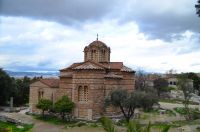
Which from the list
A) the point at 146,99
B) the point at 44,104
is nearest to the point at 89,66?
the point at 44,104

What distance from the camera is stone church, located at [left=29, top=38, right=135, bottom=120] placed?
35406mm

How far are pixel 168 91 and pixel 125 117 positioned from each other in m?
43.7

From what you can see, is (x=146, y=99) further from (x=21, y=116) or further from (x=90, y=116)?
(x=21, y=116)

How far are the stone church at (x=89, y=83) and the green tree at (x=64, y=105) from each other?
0.71m

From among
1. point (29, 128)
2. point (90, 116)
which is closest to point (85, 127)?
point (90, 116)

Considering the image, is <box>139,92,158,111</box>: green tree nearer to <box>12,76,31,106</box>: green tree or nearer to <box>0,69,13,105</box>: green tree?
<box>0,69,13,105</box>: green tree

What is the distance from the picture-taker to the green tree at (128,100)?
3341 centimetres

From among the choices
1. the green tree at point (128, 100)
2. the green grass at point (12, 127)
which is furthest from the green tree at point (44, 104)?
the green tree at point (128, 100)

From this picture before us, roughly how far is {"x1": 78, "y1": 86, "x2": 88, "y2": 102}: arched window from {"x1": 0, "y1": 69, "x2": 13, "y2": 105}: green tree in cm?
1180

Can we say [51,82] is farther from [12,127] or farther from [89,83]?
[12,127]

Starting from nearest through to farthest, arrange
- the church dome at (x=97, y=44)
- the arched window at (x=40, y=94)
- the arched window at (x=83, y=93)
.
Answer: the arched window at (x=83, y=93)
the church dome at (x=97, y=44)
the arched window at (x=40, y=94)

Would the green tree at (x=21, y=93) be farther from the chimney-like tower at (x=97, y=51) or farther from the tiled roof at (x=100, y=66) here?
the chimney-like tower at (x=97, y=51)

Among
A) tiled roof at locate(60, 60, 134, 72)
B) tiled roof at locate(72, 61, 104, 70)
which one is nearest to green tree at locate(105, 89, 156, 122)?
tiled roof at locate(72, 61, 104, 70)

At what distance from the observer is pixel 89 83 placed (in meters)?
35.4
